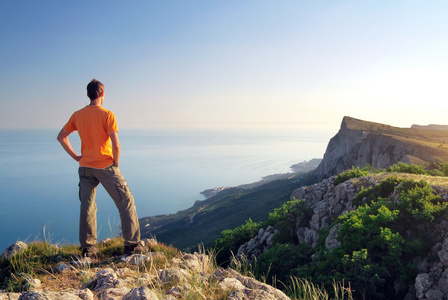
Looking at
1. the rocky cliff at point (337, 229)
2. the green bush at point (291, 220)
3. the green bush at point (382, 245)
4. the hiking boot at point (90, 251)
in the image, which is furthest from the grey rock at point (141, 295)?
the green bush at point (291, 220)

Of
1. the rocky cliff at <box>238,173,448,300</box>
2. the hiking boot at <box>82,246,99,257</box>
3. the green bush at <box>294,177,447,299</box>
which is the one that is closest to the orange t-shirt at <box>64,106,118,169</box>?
the hiking boot at <box>82,246,99,257</box>

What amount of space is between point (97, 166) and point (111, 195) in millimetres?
696

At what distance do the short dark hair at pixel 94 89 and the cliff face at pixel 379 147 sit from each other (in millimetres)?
37394

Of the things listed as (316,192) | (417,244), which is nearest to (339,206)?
(316,192)

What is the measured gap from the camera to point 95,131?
18.9 feet

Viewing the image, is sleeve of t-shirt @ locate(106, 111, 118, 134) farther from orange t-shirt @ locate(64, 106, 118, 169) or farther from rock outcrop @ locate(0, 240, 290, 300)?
rock outcrop @ locate(0, 240, 290, 300)

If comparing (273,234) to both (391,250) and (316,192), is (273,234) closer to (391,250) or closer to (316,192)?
(316,192)

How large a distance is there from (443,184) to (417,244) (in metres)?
3.51

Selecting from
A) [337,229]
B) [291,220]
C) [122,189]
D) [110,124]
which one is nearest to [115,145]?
[110,124]

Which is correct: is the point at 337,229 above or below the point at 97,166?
below

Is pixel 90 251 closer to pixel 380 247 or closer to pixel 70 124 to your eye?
pixel 70 124

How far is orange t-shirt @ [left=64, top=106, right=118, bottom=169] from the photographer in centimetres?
575

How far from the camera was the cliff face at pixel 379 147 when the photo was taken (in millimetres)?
37850

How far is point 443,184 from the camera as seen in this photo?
1000 centimetres
